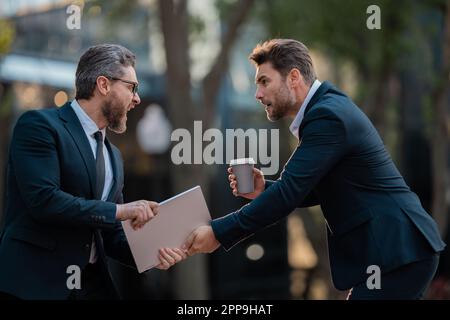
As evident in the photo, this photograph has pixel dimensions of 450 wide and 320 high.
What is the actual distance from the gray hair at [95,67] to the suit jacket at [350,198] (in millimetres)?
924

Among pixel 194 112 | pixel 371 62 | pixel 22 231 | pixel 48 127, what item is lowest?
pixel 22 231

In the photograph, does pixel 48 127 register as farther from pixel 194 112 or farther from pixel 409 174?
pixel 409 174

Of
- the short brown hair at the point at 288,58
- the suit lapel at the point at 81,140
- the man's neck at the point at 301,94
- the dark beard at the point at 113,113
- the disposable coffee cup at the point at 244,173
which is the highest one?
the short brown hair at the point at 288,58

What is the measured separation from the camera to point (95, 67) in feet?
12.1

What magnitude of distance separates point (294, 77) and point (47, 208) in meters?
1.30

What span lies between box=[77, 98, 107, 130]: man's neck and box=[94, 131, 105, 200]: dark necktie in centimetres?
5

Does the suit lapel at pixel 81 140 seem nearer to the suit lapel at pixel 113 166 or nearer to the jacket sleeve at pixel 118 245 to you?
the suit lapel at pixel 113 166

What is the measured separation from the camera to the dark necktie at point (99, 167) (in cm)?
362

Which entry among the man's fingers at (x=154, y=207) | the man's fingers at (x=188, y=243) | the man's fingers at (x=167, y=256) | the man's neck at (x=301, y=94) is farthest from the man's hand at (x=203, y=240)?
the man's neck at (x=301, y=94)

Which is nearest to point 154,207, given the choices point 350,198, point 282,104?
point 282,104

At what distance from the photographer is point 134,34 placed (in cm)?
1241
